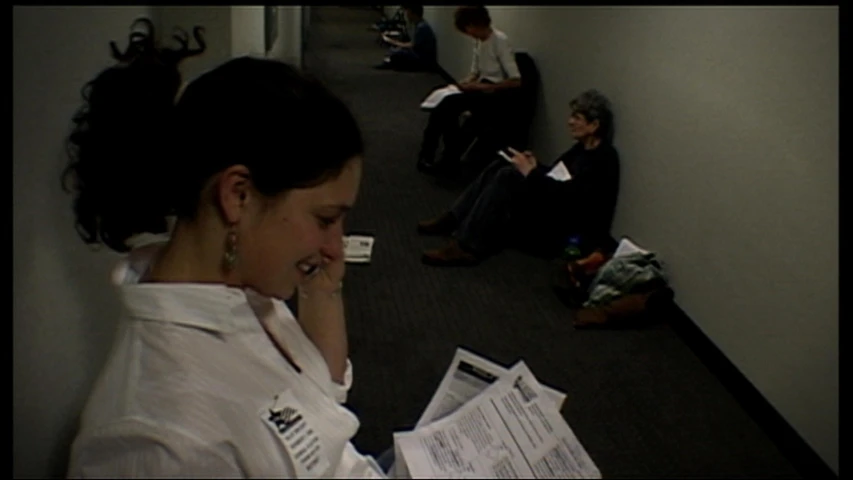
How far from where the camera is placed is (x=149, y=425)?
723mm

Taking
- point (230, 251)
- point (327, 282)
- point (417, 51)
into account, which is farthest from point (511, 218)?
point (417, 51)

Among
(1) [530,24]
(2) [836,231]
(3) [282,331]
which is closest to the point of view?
(3) [282,331]

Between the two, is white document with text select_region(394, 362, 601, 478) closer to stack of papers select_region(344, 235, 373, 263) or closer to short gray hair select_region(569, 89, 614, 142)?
stack of papers select_region(344, 235, 373, 263)

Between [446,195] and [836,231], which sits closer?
[836,231]

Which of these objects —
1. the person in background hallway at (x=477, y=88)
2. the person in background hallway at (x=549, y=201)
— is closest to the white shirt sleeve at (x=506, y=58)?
the person in background hallway at (x=477, y=88)

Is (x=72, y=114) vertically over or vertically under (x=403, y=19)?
over

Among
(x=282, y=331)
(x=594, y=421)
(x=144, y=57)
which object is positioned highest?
(x=144, y=57)

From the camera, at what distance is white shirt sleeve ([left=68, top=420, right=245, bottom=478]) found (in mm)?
718

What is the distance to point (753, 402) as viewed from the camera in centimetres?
233

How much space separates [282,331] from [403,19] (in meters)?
9.27

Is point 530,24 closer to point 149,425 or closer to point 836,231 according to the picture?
point 836,231

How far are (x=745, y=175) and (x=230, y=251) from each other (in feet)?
6.37

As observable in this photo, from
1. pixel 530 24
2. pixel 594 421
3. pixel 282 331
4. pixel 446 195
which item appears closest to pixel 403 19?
pixel 530 24

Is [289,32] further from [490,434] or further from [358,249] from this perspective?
[490,434]
